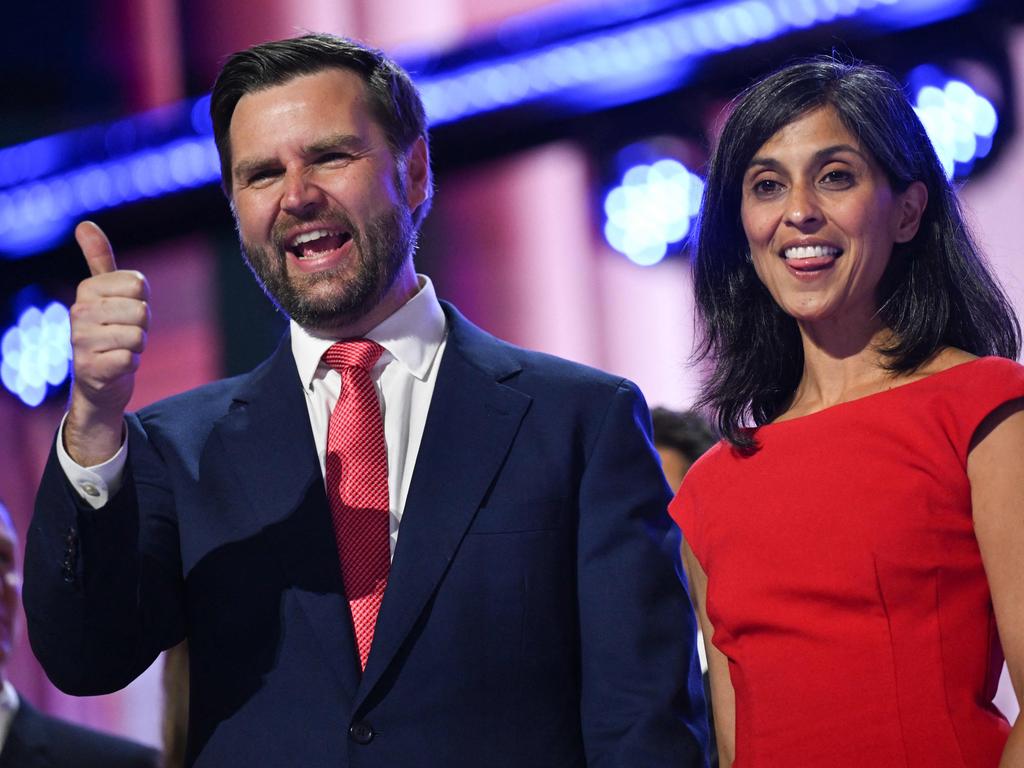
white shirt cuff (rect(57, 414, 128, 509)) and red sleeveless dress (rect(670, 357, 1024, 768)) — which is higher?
white shirt cuff (rect(57, 414, 128, 509))

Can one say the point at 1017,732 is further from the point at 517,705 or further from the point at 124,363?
the point at 124,363

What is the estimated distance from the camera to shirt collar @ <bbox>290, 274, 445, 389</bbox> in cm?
225

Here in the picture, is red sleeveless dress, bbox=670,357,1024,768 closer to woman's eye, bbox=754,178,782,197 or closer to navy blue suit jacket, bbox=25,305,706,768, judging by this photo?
navy blue suit jacket, bbox=25,305,706,768

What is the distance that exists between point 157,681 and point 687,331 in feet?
6.94

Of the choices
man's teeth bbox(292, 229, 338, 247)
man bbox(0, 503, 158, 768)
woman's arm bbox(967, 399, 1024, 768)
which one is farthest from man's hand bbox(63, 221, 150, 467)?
man bbox(0, 503, 158, 768)

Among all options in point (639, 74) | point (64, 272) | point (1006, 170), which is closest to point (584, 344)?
point (639, 74)

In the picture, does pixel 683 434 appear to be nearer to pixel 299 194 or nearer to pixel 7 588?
pixel 299 194

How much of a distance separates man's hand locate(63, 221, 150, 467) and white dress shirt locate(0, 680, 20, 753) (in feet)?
4.68

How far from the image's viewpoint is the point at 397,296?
2.33 meters

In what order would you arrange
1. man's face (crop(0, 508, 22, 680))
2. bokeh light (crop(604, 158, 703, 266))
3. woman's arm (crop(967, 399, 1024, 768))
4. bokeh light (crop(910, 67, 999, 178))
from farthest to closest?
1. bokeh light (crop(604, 158, 703, 266))
2. bokeh light (crop(910, 67, 999, 178))
3. man's face (crop(0, 508, 22, 680))
4. woman's arm (crop(967, 399, 1024, 768))

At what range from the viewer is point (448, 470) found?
211cm

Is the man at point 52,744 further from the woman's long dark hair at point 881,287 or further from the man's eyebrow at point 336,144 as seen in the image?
the woman's long dark hair at point 881,287

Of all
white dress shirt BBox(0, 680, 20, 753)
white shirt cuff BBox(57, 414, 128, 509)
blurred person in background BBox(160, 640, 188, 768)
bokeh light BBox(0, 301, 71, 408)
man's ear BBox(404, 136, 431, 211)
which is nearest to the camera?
white shirt cuff BBox(57, 414, 128, 509)

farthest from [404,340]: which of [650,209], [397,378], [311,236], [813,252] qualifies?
[650,209]
